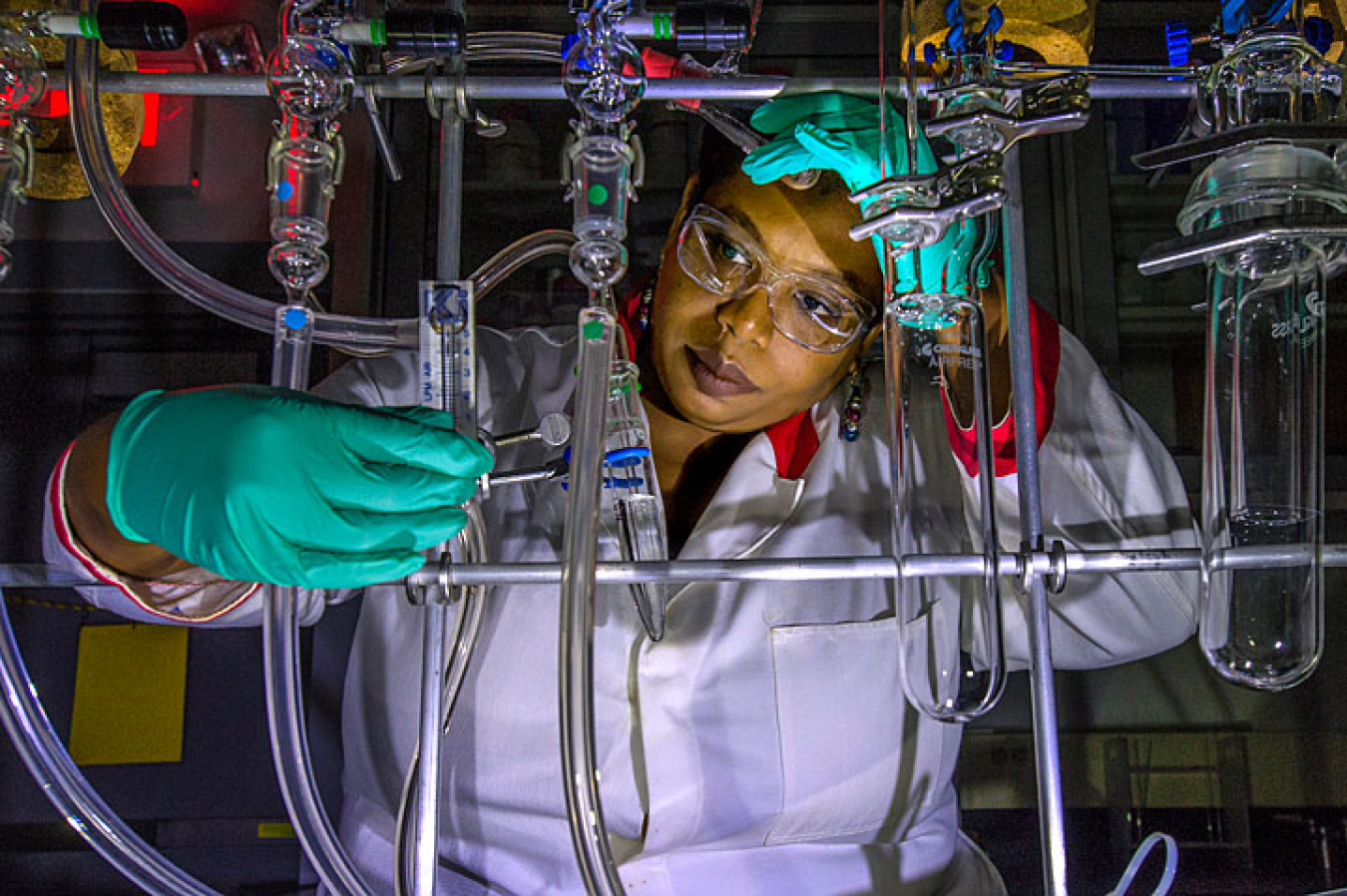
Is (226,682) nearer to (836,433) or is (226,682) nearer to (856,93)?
(836,433)

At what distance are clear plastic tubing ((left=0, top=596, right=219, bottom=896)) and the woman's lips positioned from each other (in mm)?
698

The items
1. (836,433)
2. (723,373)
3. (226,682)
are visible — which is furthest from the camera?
(226,682)

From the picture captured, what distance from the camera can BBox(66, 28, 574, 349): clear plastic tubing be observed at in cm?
89

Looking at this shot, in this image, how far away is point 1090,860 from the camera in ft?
6.77

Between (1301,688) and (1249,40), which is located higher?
(1249,40)

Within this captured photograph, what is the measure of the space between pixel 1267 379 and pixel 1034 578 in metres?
0.22

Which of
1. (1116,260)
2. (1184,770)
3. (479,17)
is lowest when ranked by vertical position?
(1184,770)

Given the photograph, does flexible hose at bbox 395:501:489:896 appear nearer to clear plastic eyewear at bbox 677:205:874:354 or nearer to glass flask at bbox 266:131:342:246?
glass flask at bbox 266:131:342:246

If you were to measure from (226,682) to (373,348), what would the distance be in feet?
3.90

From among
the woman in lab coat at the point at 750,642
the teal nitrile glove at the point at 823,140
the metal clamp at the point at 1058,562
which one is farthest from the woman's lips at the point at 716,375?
the metal clamp at the point at 1058,562

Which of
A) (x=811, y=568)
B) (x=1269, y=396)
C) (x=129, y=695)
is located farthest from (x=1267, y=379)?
(x=129, y=695)

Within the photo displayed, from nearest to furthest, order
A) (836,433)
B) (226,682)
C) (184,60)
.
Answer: (836,433) → (184,60) → (226,682)

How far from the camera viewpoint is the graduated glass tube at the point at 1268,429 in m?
0.78

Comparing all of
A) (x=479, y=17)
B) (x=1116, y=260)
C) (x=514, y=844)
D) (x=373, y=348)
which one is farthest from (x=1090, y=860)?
A: (x=479, y=17)
